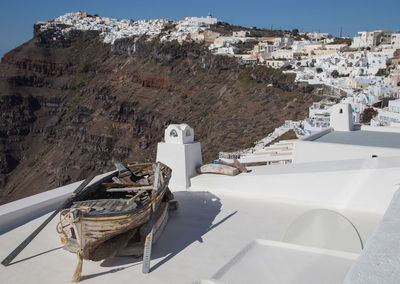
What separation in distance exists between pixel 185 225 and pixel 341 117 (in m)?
5.64

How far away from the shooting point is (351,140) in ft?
24.2

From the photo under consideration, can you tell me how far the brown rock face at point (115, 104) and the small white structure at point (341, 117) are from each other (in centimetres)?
1962

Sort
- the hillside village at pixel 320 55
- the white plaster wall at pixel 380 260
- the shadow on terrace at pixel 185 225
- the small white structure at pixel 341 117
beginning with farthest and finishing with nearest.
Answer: the hillside village at pixel 320 55, the small white structure at pixel 341 117, the shadow on terrace at pixel 185 225, the white plaster wall at pixel 380 260

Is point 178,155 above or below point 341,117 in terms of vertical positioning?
below

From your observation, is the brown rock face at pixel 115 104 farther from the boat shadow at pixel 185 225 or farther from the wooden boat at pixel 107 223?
the wooden boat at pixel 107 223

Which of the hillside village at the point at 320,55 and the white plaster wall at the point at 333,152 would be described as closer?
the white plaster wall at the point at 333,152

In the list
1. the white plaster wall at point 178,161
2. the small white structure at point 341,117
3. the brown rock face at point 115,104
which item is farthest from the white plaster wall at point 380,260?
the brown rock face at point 115,104

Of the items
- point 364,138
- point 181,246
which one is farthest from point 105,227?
point 364,138

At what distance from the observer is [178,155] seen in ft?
18.0

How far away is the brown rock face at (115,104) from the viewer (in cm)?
3503

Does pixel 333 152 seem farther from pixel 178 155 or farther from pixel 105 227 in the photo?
pixel 105 227

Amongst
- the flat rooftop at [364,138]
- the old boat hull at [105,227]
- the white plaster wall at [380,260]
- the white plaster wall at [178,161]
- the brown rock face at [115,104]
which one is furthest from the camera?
the brown rock face at [115,104]

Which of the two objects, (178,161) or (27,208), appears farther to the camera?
(178,161)

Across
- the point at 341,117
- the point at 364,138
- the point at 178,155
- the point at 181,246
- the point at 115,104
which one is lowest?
the point at 181,246
